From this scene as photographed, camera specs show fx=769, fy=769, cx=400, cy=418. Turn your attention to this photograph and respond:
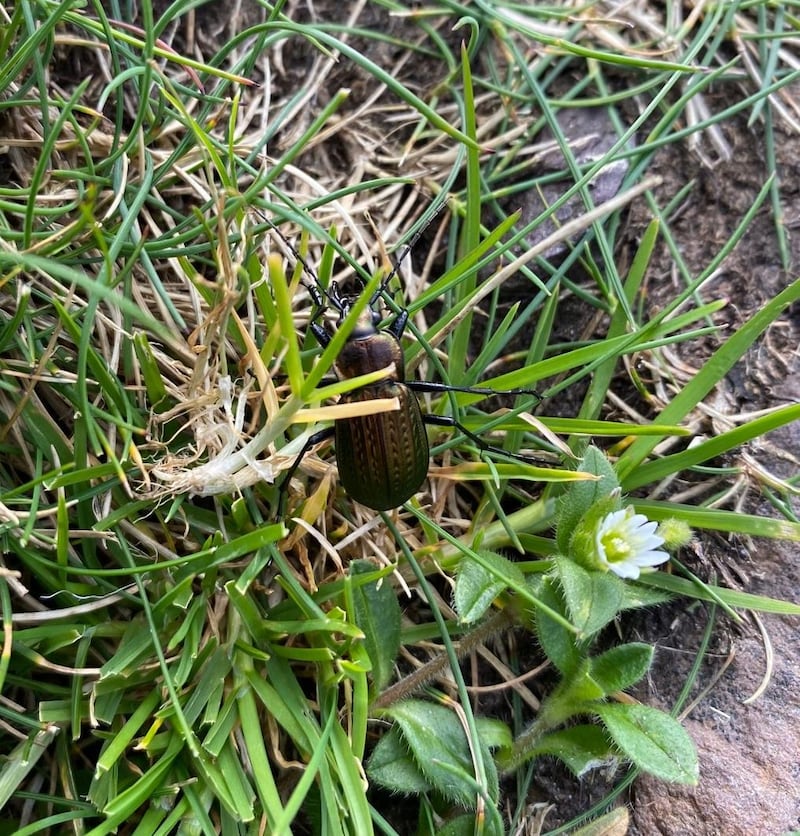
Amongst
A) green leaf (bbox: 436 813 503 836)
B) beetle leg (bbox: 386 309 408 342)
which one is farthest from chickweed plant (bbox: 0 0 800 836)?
beetle leg (bbox: 386 309 408 342)

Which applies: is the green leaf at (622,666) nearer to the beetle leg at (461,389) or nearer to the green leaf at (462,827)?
the green leaf at (462,827)

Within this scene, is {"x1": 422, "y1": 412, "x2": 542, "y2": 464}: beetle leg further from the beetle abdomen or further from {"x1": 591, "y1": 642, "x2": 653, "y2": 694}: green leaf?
{"x1": 591, "y1": 642, "x2": 653, "y2": 694}: green leaf

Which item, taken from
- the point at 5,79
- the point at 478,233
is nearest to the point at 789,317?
the point at 478,233

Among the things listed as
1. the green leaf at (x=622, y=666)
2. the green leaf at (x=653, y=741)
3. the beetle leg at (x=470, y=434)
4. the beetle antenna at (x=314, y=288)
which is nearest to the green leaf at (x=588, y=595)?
the green leaf at (x=622, y=666)

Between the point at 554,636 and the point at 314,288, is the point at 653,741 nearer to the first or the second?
the point at 554,636

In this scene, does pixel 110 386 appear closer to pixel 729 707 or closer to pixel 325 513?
pixel 325 513

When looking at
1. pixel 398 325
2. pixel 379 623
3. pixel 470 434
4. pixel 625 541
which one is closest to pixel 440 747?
pixel 379 623
